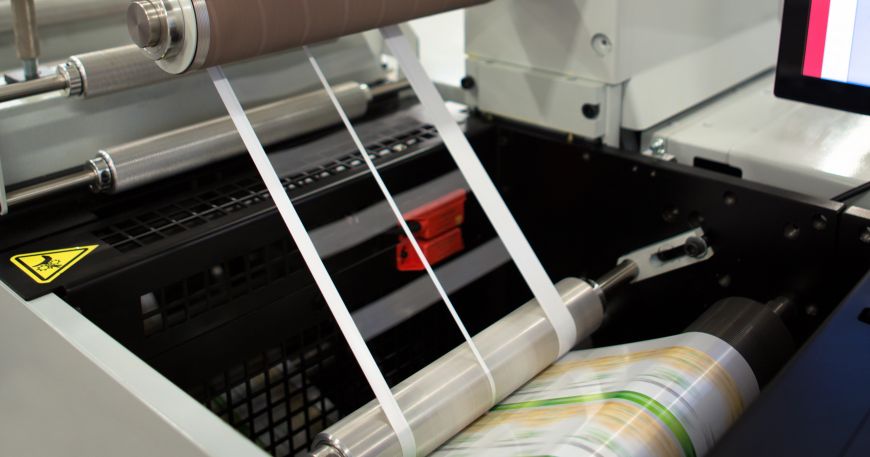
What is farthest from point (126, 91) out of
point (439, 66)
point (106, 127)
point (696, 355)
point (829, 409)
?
point (829, 409)

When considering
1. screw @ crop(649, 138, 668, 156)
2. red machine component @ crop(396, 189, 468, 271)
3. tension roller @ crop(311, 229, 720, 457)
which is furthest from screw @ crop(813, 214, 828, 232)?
red machine component @ crop(396, 189, 468, 271)

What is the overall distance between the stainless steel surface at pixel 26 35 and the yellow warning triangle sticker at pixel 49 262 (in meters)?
0.19

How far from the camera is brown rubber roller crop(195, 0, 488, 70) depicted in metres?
0.71

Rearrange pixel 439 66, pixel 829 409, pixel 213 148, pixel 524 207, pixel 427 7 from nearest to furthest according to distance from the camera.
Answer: pixel 829 409
pixel 427 7
pixel 213 148
pixel 524 207
pixel 439 66

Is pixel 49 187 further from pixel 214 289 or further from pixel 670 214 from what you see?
pixel 670 214

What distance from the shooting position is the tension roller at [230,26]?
2.24ft

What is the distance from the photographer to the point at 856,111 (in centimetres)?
93

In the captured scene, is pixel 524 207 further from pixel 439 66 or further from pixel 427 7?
pixel 427 7

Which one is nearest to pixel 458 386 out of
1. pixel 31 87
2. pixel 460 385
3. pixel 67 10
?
pixel 460 385

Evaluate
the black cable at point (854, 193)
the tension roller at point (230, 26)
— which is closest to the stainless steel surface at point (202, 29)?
the tension roller at point (230, 26)

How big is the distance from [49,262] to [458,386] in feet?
1.31

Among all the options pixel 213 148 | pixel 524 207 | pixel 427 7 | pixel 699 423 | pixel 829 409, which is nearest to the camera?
pixel 829 409

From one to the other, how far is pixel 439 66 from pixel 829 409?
85 cm

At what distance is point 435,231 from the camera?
3.64 feet
